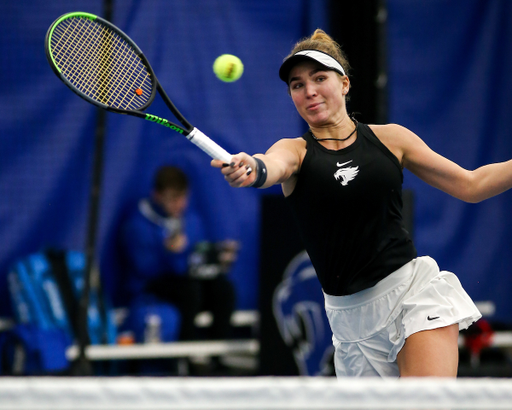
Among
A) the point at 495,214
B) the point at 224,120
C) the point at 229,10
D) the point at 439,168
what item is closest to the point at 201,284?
the point at 224,120

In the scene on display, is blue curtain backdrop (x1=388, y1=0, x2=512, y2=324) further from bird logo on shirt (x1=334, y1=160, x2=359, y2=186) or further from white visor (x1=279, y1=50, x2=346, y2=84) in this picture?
bird logo on shirt (x1=334, y1=160, x2=359, y2=186)

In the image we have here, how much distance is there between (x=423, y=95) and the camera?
6.27 metres

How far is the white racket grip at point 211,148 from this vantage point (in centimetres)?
239

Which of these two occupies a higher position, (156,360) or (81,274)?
(81,274)

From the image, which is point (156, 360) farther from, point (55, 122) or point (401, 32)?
point (401, 32)

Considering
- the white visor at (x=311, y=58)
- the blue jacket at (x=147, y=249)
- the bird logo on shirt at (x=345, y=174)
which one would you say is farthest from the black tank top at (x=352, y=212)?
the blue jacket at (x=147, y=249)

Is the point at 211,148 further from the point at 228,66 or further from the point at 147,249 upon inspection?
the point at 147,249

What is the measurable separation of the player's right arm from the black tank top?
0.04 metres

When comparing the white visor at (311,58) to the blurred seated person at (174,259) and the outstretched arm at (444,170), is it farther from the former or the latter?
the blurred seated person at (174,259)

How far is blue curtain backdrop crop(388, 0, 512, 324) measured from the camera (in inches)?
246

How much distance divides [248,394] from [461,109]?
5.43 meters

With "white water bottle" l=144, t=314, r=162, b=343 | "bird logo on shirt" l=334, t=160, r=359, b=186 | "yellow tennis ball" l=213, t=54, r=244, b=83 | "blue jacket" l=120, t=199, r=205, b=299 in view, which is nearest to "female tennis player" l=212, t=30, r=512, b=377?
"bird logo on shirt" l=334, t=160, r=359, b=186

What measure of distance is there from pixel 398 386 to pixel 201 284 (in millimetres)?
4312

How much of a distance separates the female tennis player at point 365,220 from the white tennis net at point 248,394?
1.15 metres
